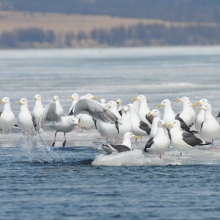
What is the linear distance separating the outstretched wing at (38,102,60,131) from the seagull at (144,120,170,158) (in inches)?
91.6

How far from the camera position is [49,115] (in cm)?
1227

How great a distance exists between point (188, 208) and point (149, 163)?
2978mm

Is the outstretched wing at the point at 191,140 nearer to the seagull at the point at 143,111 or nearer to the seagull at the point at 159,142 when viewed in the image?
the seagull at the point at 159,142

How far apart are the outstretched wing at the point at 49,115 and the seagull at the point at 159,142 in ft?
7.64

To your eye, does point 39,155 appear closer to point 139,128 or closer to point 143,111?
point 139,128

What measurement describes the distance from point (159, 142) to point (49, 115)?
2998mm

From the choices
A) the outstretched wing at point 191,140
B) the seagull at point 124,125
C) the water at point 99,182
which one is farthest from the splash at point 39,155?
the outstretched wing at point 191,140

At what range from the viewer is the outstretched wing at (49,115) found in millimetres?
11406

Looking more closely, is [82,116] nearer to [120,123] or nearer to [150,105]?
[120,123]

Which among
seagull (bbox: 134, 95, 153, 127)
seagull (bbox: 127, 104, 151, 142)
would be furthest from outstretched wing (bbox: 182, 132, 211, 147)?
seagull (bbox: 134, 95, 153, 127)

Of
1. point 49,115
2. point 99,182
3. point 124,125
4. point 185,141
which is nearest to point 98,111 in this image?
point 124,125

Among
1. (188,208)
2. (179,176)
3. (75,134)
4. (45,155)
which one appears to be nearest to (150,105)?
(75,134)

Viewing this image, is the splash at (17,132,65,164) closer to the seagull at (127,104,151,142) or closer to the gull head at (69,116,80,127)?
the gull head at (69,116,80,127)

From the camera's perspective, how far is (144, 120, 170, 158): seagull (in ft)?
34.5
